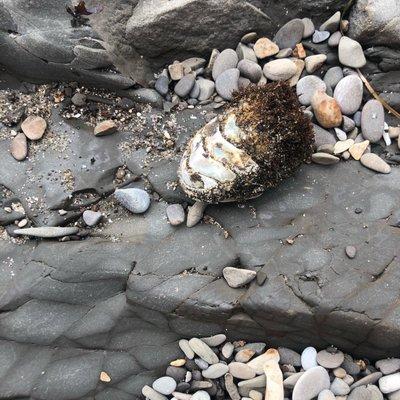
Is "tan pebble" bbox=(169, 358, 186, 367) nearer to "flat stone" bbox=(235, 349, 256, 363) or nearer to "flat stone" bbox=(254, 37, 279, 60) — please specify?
"flat stone" bbox=(235, 349, 256, 363)

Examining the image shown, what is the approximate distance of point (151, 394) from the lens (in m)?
4.16

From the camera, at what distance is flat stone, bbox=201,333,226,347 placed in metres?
4.14

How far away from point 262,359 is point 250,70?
2082 mm

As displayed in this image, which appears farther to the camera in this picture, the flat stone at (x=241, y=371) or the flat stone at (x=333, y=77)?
the flat stone at (x=333, y=77)

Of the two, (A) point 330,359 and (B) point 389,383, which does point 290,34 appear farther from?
(B) point 389,383

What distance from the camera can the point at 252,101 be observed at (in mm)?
3994

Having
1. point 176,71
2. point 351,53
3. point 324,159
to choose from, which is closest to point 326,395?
point 324,159

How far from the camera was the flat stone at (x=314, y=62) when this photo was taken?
15.0ft

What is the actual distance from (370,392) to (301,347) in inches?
20.8

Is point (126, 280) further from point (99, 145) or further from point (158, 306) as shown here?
point (99, 145)

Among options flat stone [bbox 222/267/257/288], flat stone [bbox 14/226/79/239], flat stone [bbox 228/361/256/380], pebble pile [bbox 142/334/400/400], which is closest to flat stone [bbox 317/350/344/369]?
pebble pile [bbox 142/334/400/400]

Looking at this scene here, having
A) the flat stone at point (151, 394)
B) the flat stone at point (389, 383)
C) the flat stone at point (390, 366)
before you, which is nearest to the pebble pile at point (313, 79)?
the flat stone at point (390, 366)

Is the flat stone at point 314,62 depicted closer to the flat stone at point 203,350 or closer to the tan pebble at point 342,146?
the tan pebble at point 342,146

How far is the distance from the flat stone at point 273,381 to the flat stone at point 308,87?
6.24 feet
